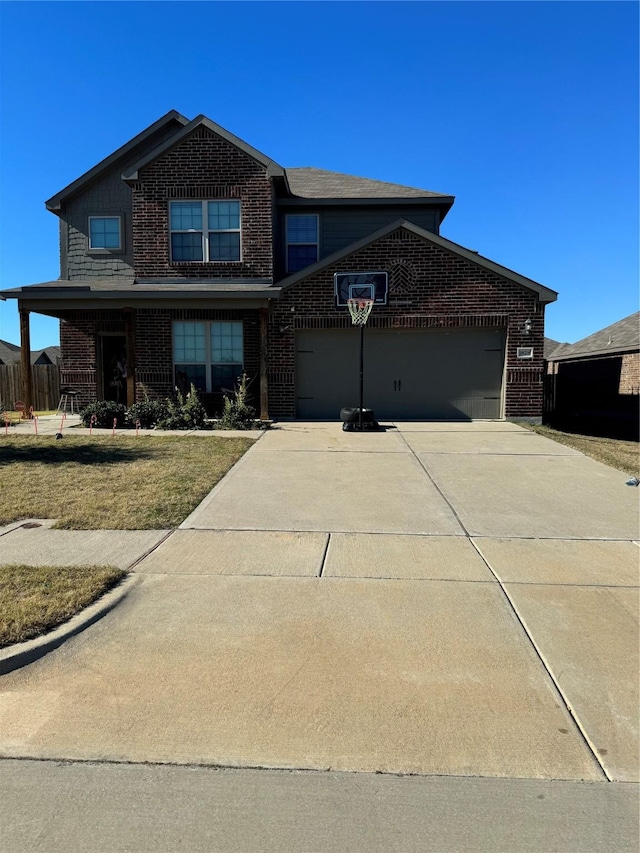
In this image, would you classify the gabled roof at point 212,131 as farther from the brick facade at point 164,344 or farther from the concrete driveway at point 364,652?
the concrete driveway at point 364,652

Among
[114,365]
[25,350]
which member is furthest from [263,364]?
[25,350]

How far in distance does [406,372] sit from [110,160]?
34.9 feet

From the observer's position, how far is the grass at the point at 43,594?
11.9 feet

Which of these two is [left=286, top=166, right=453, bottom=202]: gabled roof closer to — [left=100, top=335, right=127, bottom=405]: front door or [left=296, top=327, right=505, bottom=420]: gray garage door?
[left=296, top=327, right=505, bottom=420]: gray garage door

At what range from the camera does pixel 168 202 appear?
15016mm

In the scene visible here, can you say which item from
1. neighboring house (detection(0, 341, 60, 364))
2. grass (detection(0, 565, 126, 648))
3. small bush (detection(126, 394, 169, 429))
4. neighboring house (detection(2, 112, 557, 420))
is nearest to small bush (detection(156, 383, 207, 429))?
small bush (detection(126, 394, 169, 429))

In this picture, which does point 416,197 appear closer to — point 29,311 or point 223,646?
point 29,311

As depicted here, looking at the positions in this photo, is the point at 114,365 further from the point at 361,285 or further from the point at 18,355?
the point at 18,355

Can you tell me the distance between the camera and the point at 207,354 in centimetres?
1520

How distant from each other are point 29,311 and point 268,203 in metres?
6.71

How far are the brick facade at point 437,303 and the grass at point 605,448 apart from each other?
4.23 feet

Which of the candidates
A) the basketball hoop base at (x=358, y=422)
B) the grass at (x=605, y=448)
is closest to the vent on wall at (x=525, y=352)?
the grass at (x=605, y=448)

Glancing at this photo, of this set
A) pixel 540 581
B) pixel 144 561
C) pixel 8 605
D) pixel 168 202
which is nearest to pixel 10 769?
pixel 8 605

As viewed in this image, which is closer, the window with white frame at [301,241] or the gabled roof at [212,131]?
the gabled roof at [212,131]
